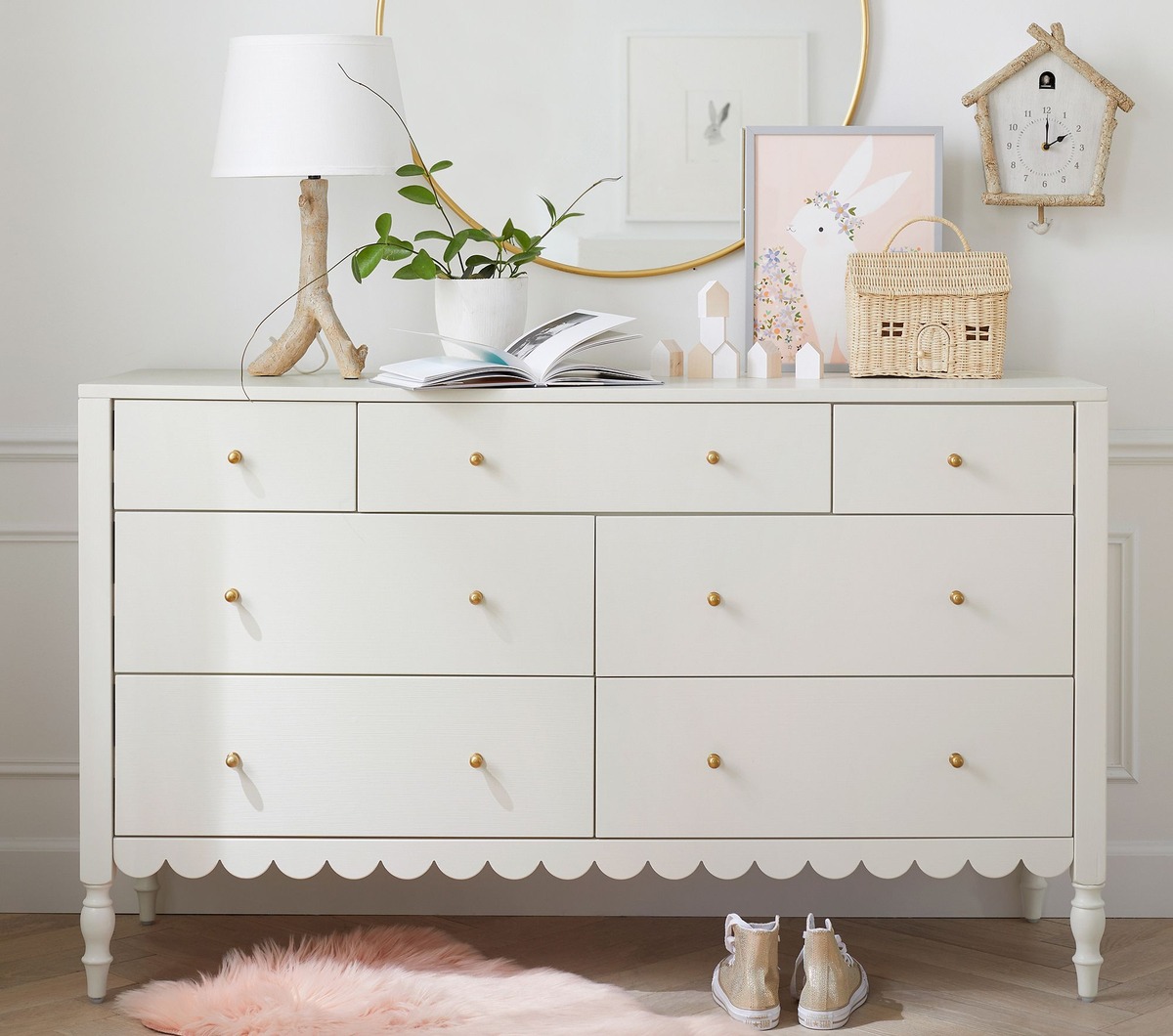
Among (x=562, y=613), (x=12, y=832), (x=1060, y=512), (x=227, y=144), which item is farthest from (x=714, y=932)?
(x=227, y=144)

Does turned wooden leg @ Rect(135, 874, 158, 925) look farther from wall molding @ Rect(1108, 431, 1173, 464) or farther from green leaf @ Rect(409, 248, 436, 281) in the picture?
wall molding @ Rect(1108, 431, 1173, 464)

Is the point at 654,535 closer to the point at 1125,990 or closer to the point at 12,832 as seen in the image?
the point at 1125,990

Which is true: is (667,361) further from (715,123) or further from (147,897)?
(147,897)

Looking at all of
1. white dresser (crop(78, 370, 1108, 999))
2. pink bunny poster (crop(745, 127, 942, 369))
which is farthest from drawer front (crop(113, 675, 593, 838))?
pink bunny poster (crop(745, 127, 942, 369))

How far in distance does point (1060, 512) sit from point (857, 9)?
1027 millimetres

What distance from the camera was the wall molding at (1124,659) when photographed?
232 cm

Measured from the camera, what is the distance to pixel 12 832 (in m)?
2.36

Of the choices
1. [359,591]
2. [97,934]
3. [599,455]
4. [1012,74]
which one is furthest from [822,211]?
[97,934]

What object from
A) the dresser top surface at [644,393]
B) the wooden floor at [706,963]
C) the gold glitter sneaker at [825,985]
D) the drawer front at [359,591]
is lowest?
the wooden floor at [706,963]

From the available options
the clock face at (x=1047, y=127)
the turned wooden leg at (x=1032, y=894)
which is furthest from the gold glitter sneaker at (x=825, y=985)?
the clock face at (x=1047, y=127)

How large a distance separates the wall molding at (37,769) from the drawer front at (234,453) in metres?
0.76

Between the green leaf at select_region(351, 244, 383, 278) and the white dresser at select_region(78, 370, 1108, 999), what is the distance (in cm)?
23

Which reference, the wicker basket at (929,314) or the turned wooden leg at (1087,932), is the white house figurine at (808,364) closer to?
the wicker basket at (929,314)

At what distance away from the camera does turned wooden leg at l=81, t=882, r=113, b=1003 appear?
1925 millimetres
